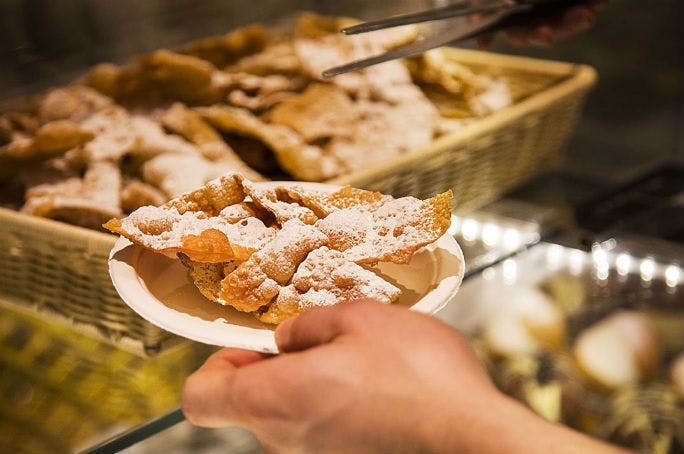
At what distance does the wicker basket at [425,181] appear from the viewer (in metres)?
0.74

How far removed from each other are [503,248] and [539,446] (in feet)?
1.76

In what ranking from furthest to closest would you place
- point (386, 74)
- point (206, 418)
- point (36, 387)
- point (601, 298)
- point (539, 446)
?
point (601, 298), point (386, 74), point (36, 387), point (206, 418), point (539, 446)

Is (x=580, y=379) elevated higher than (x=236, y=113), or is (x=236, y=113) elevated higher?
(x=236, y=113)

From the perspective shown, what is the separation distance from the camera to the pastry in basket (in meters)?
0.53

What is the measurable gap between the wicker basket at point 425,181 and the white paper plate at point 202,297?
0.12 meters

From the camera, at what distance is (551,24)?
3.59 feet

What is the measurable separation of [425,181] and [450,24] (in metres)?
0.18

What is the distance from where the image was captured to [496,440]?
1.42 ft

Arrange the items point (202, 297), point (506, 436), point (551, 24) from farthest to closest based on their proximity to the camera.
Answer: point (551, 24) → point (202, 297) → point (506, 436)

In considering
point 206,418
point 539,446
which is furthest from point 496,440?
point 206,418

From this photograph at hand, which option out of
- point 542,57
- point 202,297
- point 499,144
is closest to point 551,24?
point 499,144

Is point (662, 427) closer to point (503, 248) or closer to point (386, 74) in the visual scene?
point (503, 248)

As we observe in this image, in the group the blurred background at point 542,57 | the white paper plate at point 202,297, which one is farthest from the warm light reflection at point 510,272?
the white paper plate at point 202,297

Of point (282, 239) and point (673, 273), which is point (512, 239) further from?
point (282, 239)
